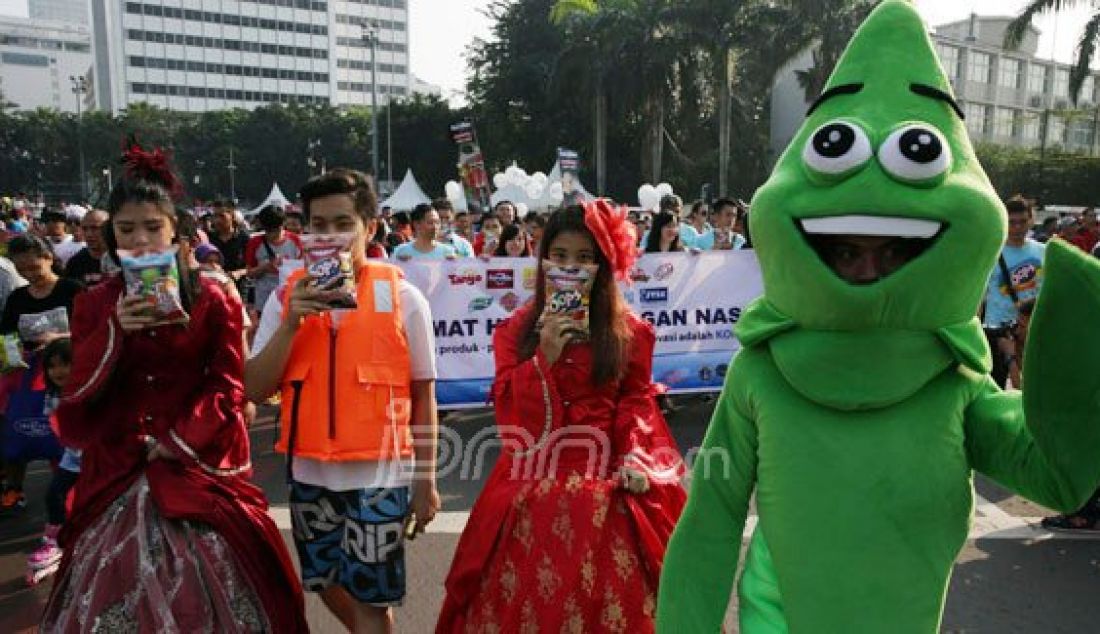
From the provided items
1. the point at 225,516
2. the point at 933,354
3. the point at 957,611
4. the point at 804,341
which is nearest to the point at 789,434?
the point at 804,341

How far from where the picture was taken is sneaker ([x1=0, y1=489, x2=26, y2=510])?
5.05 meters

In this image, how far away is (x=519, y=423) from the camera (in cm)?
272

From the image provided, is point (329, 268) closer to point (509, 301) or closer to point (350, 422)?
point (350, 422)

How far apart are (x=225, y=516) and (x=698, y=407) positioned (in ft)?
18.2

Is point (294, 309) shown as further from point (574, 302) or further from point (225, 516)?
point (574, 302)

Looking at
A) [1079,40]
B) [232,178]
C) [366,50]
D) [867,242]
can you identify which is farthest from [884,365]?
[366,50]

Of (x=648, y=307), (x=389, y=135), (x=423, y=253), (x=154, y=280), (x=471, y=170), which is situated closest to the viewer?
(x=154, y=280)

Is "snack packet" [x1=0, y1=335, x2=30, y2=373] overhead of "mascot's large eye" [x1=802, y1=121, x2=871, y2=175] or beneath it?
beneath

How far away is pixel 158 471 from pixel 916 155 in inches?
88.6

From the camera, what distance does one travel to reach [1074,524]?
15.2 ft

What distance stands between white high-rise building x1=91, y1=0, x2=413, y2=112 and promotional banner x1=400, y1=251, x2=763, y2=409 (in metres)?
83.6

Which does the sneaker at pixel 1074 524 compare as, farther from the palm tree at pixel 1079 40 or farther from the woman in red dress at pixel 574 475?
the palm tree at pixel 1079 40

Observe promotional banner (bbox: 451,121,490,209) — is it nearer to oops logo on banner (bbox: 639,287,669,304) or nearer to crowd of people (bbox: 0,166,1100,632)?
A: oops logo on banner (bbox: 639,287,669,304)

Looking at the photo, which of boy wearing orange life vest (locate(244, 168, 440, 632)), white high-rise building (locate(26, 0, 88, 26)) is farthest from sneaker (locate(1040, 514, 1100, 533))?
white high-rise building (locate(26, 0, 88, 26))
